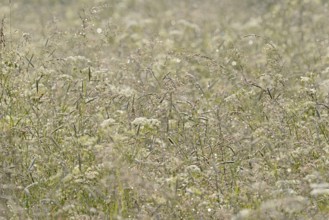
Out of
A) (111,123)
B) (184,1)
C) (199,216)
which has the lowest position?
(184,1)

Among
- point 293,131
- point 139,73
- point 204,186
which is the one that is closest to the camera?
point 204,186

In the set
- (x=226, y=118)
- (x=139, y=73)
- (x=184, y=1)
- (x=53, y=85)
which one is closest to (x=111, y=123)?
(x=226, y=118)

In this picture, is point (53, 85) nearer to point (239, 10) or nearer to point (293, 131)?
point (293, 131)

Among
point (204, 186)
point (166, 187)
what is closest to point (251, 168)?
point (204, 186)

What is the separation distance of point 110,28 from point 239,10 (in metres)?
6.21

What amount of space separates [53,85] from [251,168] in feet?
5.67

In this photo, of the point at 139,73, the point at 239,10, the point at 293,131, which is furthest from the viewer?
the point at 239,10

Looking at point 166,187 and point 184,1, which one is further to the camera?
point 184,1

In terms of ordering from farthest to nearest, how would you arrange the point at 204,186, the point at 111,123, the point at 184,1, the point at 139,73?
the point at 184,1 → the point at 139,73 → the point at 204,186 → the point at 111,123

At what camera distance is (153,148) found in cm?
455

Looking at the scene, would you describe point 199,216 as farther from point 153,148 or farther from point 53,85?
point 53,85

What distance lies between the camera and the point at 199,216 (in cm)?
405

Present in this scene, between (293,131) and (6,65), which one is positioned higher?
(6,65)

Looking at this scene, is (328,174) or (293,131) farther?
(293,131)
